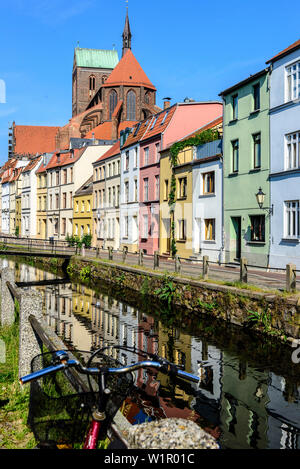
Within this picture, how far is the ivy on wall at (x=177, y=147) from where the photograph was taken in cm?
2828

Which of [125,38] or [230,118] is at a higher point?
[125,38]

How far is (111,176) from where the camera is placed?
45.3 meters

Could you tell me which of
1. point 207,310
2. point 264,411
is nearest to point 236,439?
point 264,411

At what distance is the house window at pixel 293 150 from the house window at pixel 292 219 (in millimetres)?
1658

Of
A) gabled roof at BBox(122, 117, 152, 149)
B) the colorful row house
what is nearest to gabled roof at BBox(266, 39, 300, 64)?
gabled roof at BBox(122, 117, 152, 149)

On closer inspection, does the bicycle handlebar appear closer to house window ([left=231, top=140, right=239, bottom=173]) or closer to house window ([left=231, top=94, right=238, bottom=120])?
house window ([left=231, top=140, right=239, bottom=173])

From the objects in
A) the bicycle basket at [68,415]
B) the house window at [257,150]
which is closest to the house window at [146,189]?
the house window at [257,150]

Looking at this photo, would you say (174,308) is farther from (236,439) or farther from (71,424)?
(71,424)

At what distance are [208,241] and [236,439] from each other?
19957mm

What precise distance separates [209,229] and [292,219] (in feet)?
24.6

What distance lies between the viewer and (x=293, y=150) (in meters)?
20.5

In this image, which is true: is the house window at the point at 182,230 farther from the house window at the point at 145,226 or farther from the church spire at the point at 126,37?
the church spire at the point at 126,37

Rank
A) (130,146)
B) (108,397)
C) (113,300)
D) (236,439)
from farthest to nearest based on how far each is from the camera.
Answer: (130,146), (113,300), (236,439), (108,397)

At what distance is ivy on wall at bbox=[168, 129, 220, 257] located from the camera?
28.3 meters
